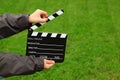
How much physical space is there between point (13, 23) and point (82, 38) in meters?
4.34

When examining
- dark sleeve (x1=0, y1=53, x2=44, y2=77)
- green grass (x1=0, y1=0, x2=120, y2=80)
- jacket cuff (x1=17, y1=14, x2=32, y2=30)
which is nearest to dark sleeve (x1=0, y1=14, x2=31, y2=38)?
jacket cuff (x1=17, y1=14, x2=32, y2=30)

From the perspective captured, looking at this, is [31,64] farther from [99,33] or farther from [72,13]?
[72,13]

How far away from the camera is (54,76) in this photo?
745cm

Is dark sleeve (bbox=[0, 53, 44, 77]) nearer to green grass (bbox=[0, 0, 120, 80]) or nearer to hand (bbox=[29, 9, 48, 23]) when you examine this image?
→ hand (bbox=[29, 9, 48, 23])

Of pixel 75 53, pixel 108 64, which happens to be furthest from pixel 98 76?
pixel 75 53

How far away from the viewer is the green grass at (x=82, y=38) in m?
7.55

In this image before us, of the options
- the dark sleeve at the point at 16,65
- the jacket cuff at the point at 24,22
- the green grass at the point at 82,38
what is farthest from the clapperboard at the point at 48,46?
the green grass at the point at 82,38

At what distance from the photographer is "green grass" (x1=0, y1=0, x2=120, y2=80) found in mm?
7551

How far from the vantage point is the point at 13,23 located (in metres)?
4.79

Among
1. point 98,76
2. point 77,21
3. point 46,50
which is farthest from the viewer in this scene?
point 77,21

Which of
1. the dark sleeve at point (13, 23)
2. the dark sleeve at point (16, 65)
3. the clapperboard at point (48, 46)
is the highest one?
the dark sleeve at point (13, 23)

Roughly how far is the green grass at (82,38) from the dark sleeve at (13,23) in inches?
109

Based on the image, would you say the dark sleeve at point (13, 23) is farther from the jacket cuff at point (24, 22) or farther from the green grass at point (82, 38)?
the green grass at point (82, 38)

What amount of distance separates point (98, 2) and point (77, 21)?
1.57m
